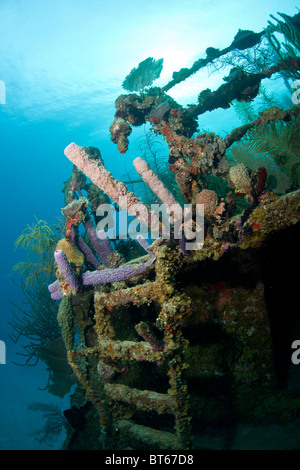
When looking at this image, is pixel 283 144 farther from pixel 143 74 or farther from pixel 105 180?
pixel 143 74

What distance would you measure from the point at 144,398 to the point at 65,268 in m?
2.04

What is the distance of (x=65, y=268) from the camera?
3.54 metres

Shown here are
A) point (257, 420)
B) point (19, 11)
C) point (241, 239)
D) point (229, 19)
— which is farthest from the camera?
point (229, 19)

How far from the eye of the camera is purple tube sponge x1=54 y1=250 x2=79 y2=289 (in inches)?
136

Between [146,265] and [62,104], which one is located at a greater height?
[62,104]

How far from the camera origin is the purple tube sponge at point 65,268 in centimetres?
345

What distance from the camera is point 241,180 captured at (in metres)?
2.71

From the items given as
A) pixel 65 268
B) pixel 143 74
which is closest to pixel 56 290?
pixel 65 268

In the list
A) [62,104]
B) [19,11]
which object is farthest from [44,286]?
[62,104]

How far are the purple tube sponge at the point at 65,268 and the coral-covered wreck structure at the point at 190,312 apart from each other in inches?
0.8
